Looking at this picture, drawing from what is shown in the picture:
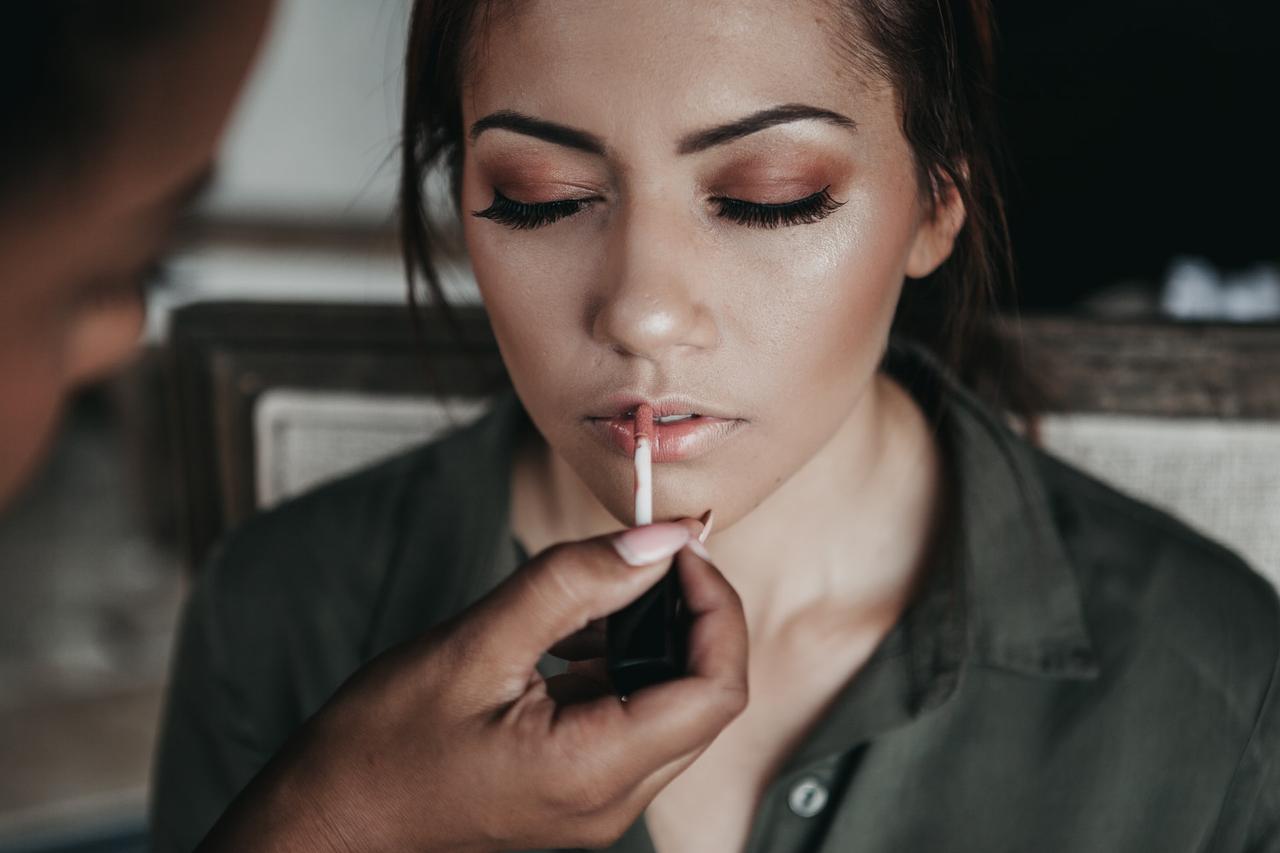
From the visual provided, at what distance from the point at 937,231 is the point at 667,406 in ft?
0.91

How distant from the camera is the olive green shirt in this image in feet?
2.83

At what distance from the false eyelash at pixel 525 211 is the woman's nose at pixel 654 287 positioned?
0.17 feet

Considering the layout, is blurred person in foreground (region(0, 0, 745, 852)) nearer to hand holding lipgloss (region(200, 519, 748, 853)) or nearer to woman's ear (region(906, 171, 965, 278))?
hand holding lipgloss (region(200, 519, 748, 853))

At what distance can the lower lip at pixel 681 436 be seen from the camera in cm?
75

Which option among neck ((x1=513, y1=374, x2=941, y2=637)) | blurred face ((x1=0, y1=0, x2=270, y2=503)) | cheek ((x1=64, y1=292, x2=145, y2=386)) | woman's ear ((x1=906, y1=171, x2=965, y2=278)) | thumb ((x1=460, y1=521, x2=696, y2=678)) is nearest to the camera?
thumb ((x1=460, y1=521, x2=696, y2=678))

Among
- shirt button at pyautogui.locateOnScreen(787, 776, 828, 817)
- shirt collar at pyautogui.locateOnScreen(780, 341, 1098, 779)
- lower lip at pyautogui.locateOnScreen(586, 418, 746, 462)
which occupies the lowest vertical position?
shirt button at pyautogui.locateOnScreen(787, 776, 828, 817)

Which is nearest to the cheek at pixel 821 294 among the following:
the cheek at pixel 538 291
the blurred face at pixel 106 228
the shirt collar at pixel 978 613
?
the cheek at pixel 538 291

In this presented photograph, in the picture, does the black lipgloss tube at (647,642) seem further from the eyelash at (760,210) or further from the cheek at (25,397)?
the cheek at (25,397)

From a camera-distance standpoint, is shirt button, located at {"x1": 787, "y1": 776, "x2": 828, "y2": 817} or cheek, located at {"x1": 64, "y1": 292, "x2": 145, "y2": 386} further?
cheek, located at {"x1": 64, "y1": 292, "x2": 145, "y2": 386}

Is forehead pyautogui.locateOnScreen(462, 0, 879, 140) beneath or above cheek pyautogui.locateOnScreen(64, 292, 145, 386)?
above

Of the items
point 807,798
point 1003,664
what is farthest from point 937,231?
point 807,798

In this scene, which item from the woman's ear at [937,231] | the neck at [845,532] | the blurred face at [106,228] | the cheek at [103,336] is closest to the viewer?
the woman's ear at [937,231]

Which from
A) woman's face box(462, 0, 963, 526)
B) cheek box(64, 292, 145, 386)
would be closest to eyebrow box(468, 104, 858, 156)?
woman's face box(462, 0, 963, 526)

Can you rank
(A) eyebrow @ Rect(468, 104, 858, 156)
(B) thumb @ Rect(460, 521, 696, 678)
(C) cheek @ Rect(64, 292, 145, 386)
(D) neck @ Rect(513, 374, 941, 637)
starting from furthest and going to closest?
(C) cheek @ Rect(64, 292, 145, 386) → (D) neck @ Rect(513, 374, 941, 637) → (A) eyebrow @ Rect(468, 104, 858, 156) → (B) thumb @ Rect(460, 521, 696, 678)
